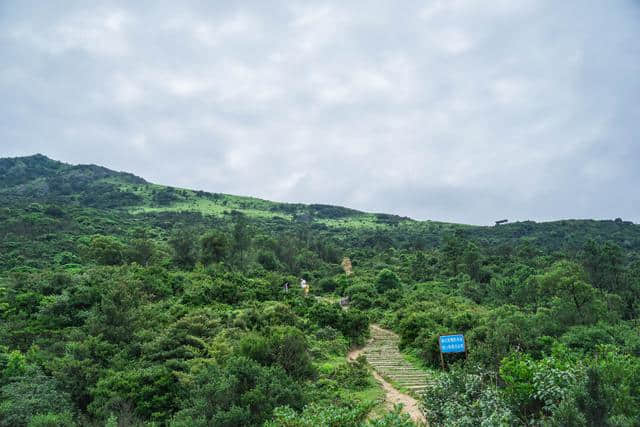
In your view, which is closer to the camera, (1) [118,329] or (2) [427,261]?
(1) [118,329]

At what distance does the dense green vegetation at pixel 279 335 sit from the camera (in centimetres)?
940

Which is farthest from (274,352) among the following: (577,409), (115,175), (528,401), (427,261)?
(115,175)

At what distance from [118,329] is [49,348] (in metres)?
3.12

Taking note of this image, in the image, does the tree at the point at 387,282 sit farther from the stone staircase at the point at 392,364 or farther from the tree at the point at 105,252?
the tree at the point at 105,252

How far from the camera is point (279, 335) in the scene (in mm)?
15703

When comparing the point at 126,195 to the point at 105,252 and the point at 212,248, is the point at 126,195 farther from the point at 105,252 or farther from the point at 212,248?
the point at 105,252

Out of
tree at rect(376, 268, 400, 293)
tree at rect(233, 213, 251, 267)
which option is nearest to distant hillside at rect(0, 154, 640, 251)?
tree at rect(376, 268, 400, 293)

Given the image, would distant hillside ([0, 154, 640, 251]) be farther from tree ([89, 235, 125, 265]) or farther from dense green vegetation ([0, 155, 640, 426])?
tree ([89, 235, 125, 265])

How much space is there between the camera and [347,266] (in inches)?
2343

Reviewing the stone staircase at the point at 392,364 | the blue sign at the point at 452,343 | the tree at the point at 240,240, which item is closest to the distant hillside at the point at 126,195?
the tree at the point at 240,240

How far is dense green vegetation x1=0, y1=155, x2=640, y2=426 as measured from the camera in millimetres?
9398

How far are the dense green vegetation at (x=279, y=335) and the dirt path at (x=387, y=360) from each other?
759 mm

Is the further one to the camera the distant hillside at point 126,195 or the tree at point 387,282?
the distant hillside at point 126,195

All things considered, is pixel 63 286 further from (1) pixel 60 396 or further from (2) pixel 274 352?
(2) pixel 274 352
